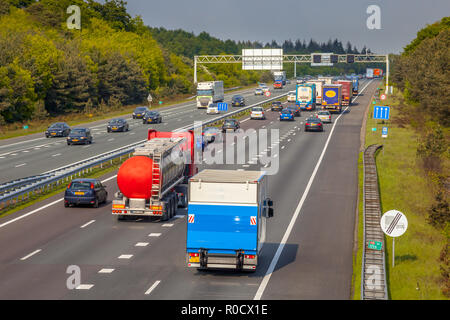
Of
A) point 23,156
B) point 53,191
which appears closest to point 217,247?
point 53,191

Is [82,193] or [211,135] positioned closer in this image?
[82,193]

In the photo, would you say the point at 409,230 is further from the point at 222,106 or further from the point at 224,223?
the point at 222,106

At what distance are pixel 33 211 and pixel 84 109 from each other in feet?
228

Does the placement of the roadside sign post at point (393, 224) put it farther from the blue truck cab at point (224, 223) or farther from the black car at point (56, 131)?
the black car at point (56, 131)

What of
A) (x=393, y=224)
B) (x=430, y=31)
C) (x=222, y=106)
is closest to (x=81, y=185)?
(x=393, y=224)

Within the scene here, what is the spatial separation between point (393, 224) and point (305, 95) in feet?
269

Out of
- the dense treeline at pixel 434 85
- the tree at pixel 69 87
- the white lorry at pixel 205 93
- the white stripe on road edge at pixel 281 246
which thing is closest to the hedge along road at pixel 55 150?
the tree at pixel 69 87

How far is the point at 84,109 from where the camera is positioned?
10262 cm

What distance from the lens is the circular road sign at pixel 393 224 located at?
23234 mm

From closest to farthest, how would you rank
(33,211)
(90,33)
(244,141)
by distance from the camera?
1. (33,211)
2. (244,141)
3. (90,33)

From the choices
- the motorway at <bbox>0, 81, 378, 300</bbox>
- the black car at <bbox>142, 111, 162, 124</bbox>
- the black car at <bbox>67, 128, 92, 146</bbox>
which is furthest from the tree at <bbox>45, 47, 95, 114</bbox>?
the motorway at <bbox>0, 81, 378, 300</bbox>

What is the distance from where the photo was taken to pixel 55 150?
5988cm

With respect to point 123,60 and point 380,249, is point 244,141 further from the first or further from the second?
point 123,60

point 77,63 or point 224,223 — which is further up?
point 77,63
